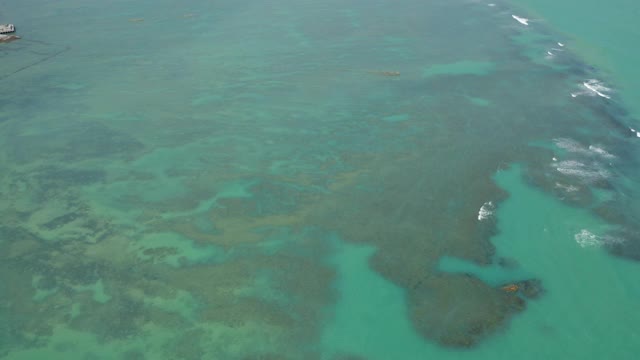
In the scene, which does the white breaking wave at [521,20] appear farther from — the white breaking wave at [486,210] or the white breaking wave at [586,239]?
the white breaking wave at [586,239]

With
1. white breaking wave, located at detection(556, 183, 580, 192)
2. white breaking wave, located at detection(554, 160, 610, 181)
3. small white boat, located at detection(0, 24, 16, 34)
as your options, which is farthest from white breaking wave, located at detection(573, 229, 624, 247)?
small white boat, located at detection(0, 24, 16, 34)

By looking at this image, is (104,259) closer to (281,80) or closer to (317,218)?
(317,218)

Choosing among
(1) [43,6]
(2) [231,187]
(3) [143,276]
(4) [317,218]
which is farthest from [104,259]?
(1) [43,6]

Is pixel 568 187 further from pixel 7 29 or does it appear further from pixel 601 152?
pixel 7 29

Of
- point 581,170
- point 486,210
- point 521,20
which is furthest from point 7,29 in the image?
point 581,170

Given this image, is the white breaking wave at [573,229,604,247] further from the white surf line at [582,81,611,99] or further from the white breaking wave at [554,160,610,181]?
the white surf line at [582,81,611,99]

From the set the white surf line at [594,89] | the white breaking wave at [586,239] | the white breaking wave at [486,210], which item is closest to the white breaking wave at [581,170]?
the white breaking wave at [586,239]
